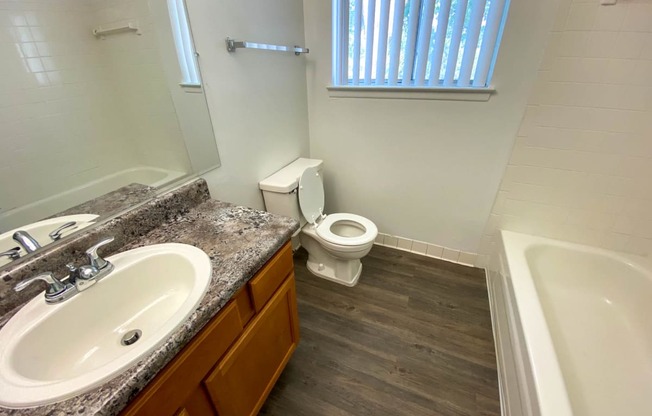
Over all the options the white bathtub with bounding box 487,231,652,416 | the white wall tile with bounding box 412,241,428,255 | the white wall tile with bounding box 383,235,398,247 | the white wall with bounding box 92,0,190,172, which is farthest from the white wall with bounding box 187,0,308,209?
the white bathtub with bounding box 487,231,652,416

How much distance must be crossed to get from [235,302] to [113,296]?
359 millimetres

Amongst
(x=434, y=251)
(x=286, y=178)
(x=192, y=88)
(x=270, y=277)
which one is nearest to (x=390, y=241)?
(x=434, y=251)

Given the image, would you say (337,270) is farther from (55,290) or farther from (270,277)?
(55,290)

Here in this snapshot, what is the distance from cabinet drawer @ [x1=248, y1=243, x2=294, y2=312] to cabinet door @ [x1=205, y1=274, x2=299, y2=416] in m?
0.05

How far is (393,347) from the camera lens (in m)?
1.50

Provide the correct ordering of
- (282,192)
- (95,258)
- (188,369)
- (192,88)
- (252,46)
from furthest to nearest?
1. (282,192)
2. (252,46)
3. (192,88)
4. (95,258)
5. (188,369)

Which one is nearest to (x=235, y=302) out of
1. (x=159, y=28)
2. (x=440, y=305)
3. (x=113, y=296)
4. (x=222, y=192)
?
(x=113, y=296)

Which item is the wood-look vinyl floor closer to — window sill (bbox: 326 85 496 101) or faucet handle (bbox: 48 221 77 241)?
faucet handle (bbox: 48 221 77 241)

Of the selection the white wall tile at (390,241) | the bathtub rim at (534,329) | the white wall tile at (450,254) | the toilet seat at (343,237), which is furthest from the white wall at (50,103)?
the white wall tile at (450,254)

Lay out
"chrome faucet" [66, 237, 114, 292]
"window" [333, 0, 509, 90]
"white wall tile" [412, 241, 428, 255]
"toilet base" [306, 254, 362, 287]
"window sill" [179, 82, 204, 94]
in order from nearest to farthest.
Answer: "chrome faucet" [66, 237, 114, 292]
"window sill" [179, 82, 204, 94]
"window" [333, 0, 509, 90]
"toilet base" [306, 254, 362, 287]
"white wall tile" [412, 241, 428, 255]

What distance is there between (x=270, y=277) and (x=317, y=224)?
93 centimetres

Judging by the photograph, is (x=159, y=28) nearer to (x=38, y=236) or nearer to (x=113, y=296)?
(x=38, y=236)

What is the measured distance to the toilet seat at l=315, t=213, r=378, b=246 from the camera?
169 cm

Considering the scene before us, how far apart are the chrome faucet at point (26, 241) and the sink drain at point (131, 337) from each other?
0.35 metres
